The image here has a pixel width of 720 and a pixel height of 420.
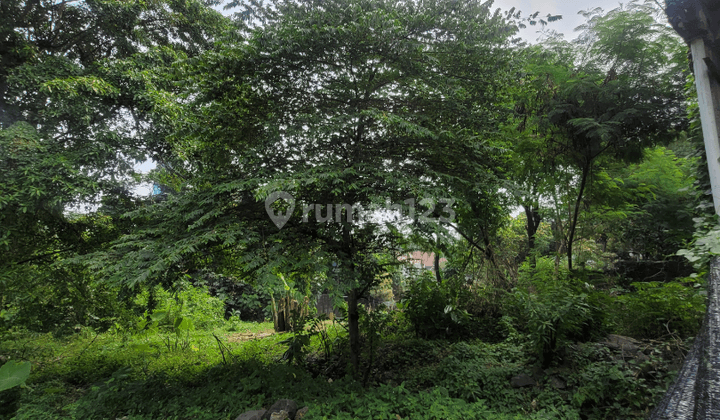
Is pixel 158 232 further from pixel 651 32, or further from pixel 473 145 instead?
pixel 651 32

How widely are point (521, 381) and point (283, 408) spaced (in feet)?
8.13

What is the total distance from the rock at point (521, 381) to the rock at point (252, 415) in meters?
2.58

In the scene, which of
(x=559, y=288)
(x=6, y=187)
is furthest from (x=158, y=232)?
(x=559, y=288)

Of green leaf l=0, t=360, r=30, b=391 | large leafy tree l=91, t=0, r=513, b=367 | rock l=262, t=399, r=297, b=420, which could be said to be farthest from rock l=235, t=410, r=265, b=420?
green leaf l=0, t=360, r=30, b=391

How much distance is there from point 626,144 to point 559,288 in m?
2.82

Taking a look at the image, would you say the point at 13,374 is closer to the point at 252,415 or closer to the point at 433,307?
the point at 252,415

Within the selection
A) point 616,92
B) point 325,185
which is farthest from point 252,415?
point 616,92

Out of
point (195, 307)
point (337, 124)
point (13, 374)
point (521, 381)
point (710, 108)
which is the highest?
point (337, 124)

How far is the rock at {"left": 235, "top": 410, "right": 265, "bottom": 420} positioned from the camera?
105 inches

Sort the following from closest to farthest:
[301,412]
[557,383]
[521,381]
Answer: [301,412] < [557,383] < [521,381]

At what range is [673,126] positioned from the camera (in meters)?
4.47

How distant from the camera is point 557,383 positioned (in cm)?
328

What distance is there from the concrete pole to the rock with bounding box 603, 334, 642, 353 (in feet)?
5.09

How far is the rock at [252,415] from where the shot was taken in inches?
105
